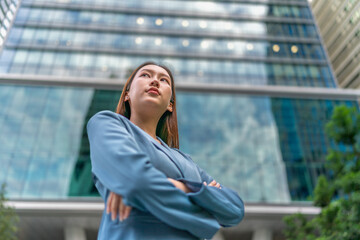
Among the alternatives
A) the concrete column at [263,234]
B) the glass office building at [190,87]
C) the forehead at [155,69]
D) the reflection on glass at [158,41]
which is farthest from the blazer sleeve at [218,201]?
the reflection on glass at [158,41]

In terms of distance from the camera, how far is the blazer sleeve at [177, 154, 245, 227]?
1.24 m

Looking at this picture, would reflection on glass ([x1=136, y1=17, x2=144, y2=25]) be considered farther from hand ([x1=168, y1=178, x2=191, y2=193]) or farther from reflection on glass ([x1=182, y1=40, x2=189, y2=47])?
hand ([x1=168, y1=178, x2=191, y2=193])

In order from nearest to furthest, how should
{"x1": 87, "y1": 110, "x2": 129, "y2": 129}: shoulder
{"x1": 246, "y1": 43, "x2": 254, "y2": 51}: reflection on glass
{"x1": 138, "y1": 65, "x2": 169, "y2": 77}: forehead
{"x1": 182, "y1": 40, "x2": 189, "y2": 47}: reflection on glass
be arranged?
1. {"x1": 87, "y1": 110, "x2": 129, "y2": 129}: shoulder
2. {"x1": 138, "y1": 65, "x2": 169, "y2": 77}: forehead
3. {"x1": 182, "y1": 40, "x2": 189, "y2": 47}: reflection on glass
4. {"x1": 246, "y1": 43, "x2": 254, "y2": 51}: reflection on glass

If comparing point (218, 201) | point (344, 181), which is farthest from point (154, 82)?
point (344, 181)

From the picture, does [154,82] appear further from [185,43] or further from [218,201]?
[185,43]

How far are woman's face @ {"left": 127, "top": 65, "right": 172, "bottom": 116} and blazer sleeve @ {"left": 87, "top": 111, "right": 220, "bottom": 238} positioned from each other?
18.8 inches

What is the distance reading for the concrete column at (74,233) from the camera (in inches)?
687

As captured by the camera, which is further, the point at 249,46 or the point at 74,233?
the point at 249,46

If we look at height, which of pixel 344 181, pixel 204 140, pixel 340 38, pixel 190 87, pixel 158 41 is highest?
pixel 344 181

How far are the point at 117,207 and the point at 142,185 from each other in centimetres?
19

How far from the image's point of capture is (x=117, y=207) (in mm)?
1217

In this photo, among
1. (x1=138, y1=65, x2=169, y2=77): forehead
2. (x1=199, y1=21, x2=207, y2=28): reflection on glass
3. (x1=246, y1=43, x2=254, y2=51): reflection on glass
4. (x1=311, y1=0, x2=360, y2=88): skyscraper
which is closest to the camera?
(x1=138, y1=65, x2=169, y2=77): forehead

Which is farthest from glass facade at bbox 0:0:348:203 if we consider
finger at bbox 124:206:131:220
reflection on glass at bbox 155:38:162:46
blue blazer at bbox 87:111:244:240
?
finger at bbox 124:206:131:220

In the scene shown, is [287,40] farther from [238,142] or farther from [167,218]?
[167,218]
